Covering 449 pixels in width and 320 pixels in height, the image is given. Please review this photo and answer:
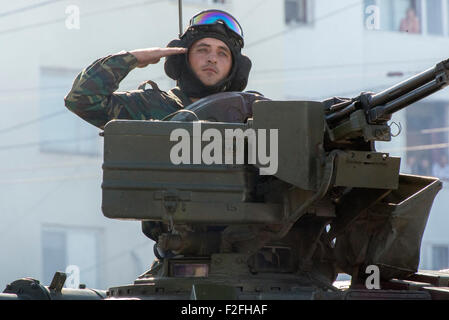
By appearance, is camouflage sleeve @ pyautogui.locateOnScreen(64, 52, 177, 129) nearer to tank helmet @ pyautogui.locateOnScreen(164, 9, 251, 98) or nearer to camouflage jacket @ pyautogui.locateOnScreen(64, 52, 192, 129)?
camouflage jacket @ pyautogui.locateOnScreen(64, 52, 192, 129)

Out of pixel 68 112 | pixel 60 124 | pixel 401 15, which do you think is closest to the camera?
pixel 60 124

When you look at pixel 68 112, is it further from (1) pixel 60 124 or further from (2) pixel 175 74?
(2) pixel 175 74

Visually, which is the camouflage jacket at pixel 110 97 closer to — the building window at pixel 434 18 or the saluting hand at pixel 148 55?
the saluting hand at pixel 148 55

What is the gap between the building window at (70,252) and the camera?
2662cm

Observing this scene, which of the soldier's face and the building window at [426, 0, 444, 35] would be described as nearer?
the soldier's face

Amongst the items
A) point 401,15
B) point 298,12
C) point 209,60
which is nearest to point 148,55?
point 209,60

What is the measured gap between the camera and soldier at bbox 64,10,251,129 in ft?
35.7

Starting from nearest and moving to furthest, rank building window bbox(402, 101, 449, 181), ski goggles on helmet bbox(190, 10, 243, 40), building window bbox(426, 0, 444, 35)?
ski goggles on helmet bbox(190, 10, 243, 40), building window bbox(402, 101, 449, 181), building window bbox(426, 0, 444, 35)

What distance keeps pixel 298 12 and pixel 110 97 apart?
19916 mm

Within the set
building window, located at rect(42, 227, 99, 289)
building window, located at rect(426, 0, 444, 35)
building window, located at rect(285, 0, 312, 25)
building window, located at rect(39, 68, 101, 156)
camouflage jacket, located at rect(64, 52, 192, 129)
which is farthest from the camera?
building window, located at rect(426, 0, 444, 35)

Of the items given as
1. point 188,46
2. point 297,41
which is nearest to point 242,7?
point 297,41

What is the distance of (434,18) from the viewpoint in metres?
31.4

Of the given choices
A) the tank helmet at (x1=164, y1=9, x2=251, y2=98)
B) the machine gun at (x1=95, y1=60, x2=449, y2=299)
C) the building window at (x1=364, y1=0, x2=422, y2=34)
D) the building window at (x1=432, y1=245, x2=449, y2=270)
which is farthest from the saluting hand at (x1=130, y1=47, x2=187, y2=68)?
the building window at (x1=432, y1=245, x2=449, y2=270)

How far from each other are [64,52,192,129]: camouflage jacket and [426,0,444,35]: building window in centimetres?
2074
